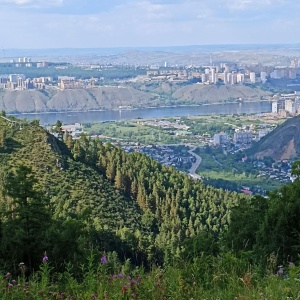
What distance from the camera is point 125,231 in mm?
9430

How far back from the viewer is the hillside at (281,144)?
29.3 m

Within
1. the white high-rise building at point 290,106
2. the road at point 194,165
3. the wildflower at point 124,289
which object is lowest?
the road at point 194,165

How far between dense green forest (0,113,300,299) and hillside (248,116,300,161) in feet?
50.7

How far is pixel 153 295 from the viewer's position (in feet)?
7.68

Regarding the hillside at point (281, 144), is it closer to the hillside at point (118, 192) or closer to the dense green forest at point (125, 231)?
the dense green forest at point (125, 231)

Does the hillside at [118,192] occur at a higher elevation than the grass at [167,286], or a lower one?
lower

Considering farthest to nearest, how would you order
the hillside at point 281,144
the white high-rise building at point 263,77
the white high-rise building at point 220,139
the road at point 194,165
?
the white high-rise building at point 263,77, the white high-rise building at point 220,139, the hillside at point 281,144, the road at point 194,165

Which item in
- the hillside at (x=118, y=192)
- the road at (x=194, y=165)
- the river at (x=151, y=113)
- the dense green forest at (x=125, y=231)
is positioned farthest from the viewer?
the river at (x=151, y=113)

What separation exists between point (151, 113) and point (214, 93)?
11.4 meters

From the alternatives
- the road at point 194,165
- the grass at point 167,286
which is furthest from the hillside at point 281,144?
the grass at point 167,286

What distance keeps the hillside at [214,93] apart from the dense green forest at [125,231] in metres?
43.5

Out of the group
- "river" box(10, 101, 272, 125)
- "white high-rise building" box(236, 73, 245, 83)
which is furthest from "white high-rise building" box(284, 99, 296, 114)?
"white high-rise building" box(236, 73, 245, 83)

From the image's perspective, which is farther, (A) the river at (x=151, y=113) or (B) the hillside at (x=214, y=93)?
(B) the hillside at (x=214, y=93)

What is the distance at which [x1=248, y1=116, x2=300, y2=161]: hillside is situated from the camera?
2931 centimetres
